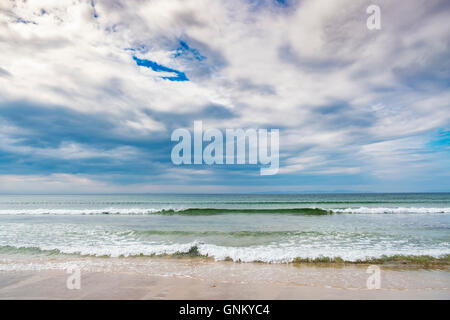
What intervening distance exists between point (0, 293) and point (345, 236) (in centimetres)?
1204

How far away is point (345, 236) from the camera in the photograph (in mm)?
10750

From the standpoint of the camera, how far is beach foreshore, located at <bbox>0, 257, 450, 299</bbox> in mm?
4711

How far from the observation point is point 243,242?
9.58 meters

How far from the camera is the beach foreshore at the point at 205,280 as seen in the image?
4.71m

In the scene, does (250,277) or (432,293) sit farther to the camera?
(250,277)

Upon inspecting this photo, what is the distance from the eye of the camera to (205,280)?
5.55 metres

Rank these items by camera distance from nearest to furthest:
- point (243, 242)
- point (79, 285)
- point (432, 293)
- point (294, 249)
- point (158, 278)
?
point (432, 293)
point (79, 285)
point (158, 278)
point (294, 249)
point (243, 242)

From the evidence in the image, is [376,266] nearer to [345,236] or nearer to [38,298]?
[345,236]
